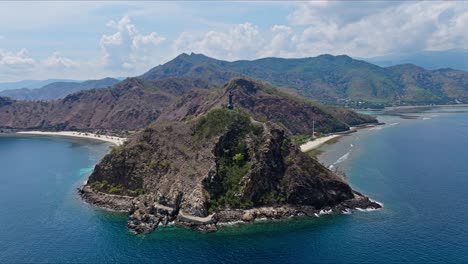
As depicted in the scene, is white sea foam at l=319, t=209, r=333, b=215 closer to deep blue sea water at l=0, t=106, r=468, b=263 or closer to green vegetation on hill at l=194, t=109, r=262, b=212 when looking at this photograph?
deep blue sea water at l=0, t=106, r=468, b=263

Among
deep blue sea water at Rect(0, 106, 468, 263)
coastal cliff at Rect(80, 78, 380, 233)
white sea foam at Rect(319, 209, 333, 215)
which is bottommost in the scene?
deep blue sea water at Rect(0, 106, 468, 263)

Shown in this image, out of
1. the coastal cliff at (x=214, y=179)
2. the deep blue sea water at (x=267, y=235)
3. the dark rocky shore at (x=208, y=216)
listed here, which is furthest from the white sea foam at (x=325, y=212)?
the deep blue sea water at (x=267, y=235)

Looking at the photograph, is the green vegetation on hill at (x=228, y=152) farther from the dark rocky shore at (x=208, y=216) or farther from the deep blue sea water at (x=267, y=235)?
the deep blue sea water at (x=267, y=235)

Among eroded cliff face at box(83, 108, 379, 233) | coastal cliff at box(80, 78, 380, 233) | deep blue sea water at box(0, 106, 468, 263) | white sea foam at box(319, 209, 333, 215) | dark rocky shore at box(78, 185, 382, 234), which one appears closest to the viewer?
deep blue sea water at box(0, 106, 468, 263)

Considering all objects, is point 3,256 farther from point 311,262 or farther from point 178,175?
point 311,262

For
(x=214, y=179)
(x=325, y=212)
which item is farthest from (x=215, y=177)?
(x=325, y=212)

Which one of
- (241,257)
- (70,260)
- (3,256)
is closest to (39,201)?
(3,256)

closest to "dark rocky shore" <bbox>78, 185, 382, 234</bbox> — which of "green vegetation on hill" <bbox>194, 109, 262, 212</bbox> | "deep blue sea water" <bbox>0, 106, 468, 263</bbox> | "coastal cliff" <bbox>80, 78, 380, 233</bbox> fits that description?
"coastal cliff" <bbox>80, 78, 380, 233</bbox>
